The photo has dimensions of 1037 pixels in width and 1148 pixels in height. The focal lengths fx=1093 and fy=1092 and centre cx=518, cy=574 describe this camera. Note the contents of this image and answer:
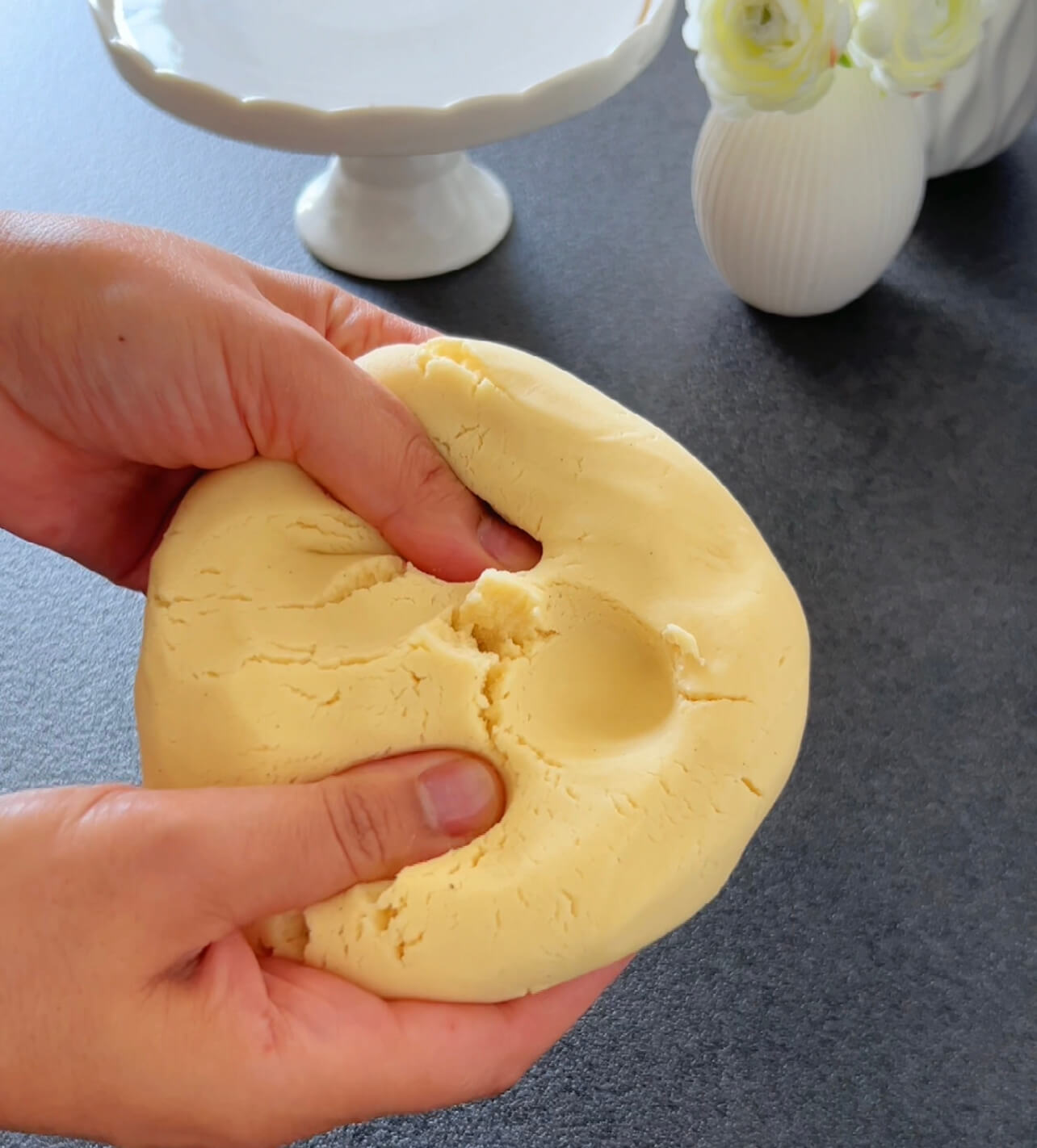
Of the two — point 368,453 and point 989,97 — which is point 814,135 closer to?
point 989,97

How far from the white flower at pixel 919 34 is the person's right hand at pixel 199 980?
787mm

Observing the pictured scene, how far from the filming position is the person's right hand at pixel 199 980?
1.82 ft

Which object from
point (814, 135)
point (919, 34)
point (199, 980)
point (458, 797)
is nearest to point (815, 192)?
point (814, 135)

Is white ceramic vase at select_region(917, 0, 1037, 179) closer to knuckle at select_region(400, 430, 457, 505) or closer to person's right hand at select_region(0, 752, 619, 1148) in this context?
knuckle at select_region(400, 430, 457, 505)

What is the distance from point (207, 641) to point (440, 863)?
0.19 metres

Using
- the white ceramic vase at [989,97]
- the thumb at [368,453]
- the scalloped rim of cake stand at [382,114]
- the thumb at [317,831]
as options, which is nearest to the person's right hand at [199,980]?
the thumb at [317,831]

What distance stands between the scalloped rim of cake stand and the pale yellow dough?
13.2 inches

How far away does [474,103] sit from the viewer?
96cm

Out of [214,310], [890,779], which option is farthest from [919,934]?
[214,310]

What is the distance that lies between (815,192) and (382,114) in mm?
431

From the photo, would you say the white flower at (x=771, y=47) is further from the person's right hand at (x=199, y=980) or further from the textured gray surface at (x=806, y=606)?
the person's right hand at (x=199, y=980)

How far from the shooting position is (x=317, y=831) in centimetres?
59

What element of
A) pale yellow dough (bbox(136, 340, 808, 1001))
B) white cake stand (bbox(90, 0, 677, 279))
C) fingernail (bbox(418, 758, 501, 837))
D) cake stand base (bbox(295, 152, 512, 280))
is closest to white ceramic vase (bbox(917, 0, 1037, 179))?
white cake stand (bbox(90, 0, 677, 279))

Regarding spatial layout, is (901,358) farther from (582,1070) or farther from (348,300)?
(582,1070)
